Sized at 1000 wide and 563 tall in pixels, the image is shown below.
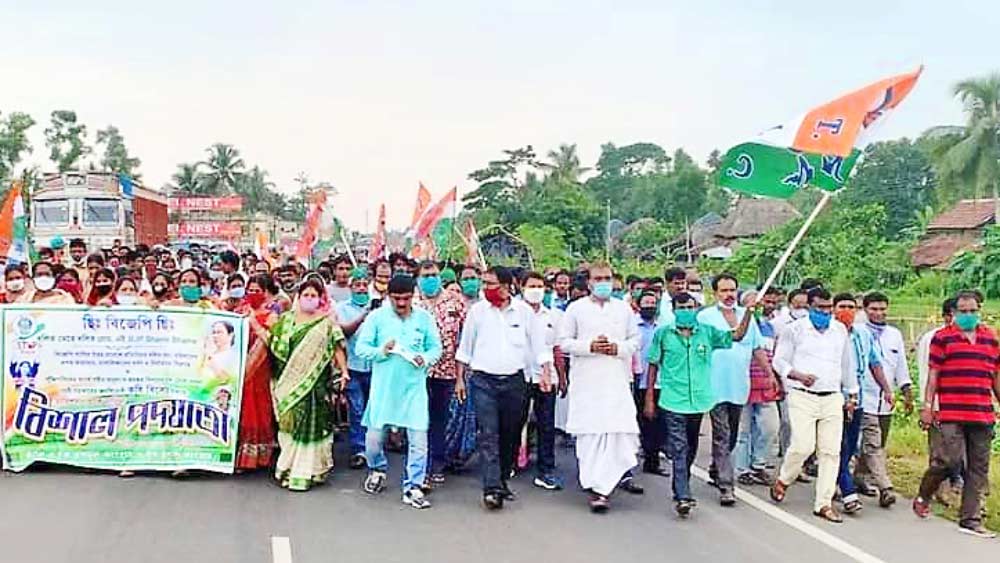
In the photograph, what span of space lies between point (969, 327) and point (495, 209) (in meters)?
45.8

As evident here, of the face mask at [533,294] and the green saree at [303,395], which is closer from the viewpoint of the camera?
the green saree at [303,395]

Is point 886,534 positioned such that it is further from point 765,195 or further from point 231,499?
point 231,499

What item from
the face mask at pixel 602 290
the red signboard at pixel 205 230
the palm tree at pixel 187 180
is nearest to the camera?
the face mask at pixel 602 290

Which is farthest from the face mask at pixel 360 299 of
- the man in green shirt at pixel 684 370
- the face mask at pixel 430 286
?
the man in green shirt at pixel 684 370

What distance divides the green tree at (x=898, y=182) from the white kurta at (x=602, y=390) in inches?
2531

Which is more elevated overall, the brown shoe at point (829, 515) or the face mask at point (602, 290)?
the face mask at point (602, 290)

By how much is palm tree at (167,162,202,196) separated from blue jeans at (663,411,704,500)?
270 ft

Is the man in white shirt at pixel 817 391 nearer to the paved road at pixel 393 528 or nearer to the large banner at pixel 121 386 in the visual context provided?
the paved road at pixel 393 528

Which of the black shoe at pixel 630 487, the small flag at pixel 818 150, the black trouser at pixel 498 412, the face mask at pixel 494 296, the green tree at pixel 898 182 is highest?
the green tree at pixel 898 182

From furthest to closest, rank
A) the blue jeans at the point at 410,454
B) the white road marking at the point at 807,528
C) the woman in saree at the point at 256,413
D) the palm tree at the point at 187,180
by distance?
the palm tree at the point at 187,180
the woman in saree at the point at 256,413
the blue jeans at the point at 410,454
the white road marking at the point at 807,528

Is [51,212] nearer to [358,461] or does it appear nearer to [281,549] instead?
[358,461]

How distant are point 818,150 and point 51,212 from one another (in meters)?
27.4

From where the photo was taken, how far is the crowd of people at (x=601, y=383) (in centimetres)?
774

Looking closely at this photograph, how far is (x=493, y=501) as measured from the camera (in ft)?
25.1
